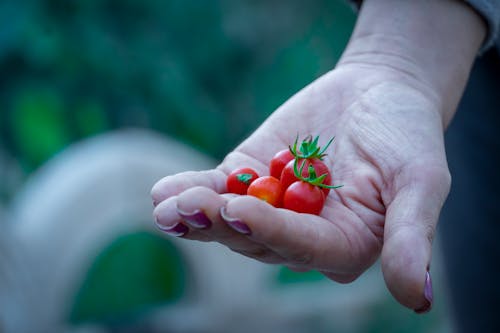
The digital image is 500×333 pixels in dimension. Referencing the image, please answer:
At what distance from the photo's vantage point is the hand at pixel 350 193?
168 cm

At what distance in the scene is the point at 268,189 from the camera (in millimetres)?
2100

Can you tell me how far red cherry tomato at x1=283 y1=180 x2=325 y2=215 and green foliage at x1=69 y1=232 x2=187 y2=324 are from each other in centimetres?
206

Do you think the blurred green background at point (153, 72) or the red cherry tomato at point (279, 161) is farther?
the blurred green background at point (153, 72)

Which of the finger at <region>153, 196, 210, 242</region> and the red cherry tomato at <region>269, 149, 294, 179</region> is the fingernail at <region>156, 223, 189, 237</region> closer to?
the finger at <region>153, 196, 210, 242</region>

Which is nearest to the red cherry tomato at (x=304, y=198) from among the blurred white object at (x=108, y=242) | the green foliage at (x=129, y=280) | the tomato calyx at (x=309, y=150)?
the tomato calyx at (x=309, y=150)

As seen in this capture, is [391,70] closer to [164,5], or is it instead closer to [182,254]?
[182,254]

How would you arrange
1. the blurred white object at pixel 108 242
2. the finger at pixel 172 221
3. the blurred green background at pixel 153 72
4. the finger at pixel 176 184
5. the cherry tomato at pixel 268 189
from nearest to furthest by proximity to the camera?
the finger at pixel 172 221 < the finger at pixel 176 184 < the cherry tomato at pixel 268 189 < the blurred white object at pixel 108 242 < the blurred green background at pixel 153 72

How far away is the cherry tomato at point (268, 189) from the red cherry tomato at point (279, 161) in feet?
0.27

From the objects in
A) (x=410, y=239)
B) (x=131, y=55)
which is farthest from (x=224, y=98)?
(x=410, y=239)

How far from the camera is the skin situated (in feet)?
5.57

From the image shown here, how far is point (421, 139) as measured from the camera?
1.96m

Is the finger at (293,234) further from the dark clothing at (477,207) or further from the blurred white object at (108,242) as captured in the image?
the blurred white object at (108,242)

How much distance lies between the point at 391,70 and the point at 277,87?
2.73m

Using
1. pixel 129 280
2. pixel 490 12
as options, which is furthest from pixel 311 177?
pixel 129 280
